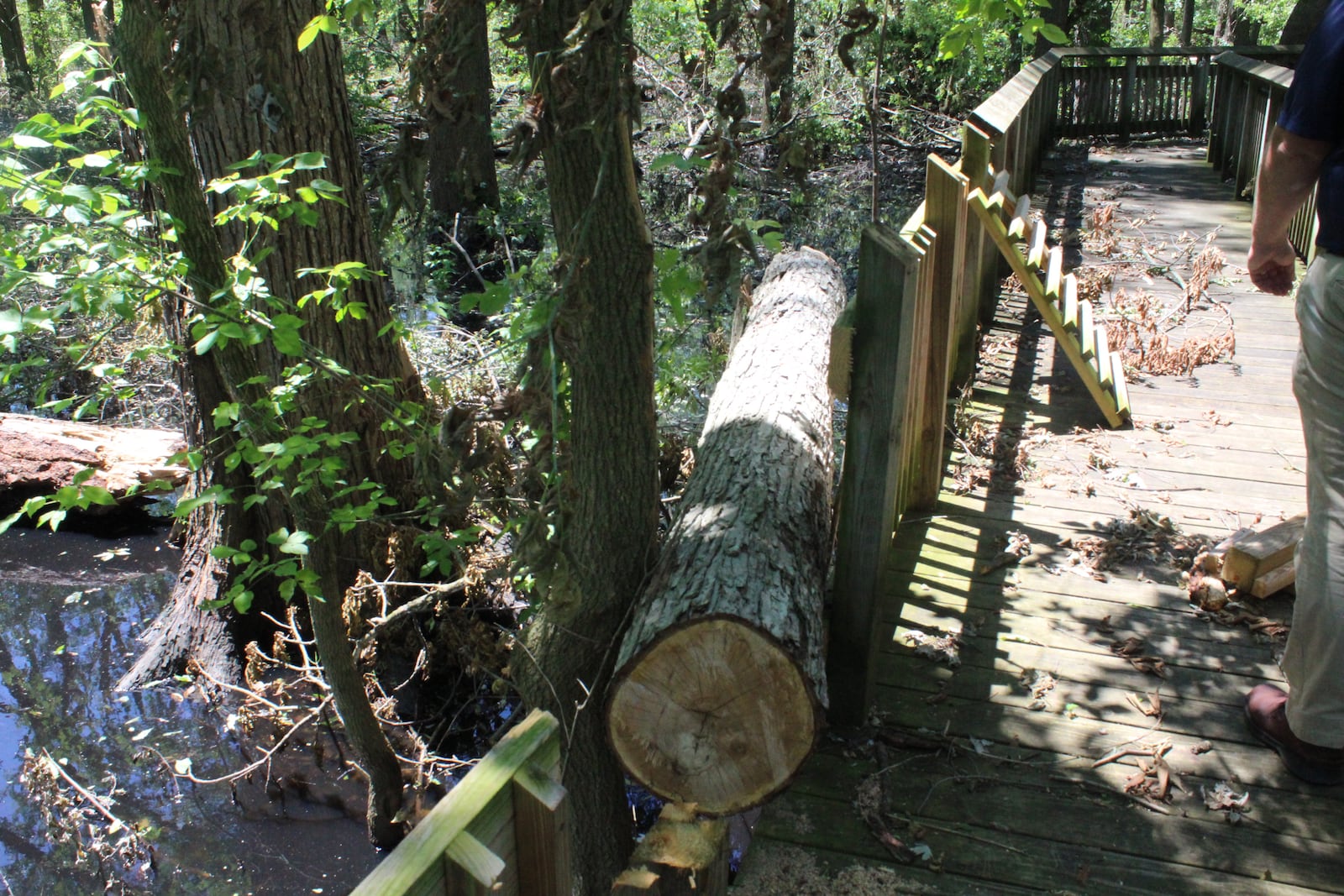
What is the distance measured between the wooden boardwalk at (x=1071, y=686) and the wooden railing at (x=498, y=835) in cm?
120

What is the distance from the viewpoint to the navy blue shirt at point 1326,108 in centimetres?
267

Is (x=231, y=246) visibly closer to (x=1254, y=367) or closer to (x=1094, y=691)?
(x=1094, y=691)

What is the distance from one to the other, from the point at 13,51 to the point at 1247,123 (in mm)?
21047

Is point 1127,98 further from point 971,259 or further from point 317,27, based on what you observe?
point 317,27

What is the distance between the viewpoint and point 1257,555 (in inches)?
149

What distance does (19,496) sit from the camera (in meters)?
6.54

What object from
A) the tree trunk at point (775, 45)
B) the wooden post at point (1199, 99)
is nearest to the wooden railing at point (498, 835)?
the tree trunk at point (775, 45)

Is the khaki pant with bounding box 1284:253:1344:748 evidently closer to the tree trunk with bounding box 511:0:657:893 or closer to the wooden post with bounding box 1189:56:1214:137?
the tree trunk with bounding box 511:0:657:893

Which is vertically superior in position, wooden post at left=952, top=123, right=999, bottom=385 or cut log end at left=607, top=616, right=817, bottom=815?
wooden post at left=952, top=123, right=999, bottom=385

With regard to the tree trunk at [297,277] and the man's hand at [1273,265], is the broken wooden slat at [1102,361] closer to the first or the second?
the man's hand at [1273,265]

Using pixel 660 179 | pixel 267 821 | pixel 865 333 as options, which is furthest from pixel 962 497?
pixel 660 179

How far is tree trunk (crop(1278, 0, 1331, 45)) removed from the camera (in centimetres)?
1474

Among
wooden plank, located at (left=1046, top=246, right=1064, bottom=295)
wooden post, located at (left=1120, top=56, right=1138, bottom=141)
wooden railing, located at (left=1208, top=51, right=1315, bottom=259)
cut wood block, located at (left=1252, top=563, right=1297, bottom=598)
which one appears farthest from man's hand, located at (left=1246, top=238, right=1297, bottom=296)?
wooden post, located at (left=1120, top=56, right=1138, bottom=141)

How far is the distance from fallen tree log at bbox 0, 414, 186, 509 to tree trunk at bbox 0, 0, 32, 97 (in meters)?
14.9
